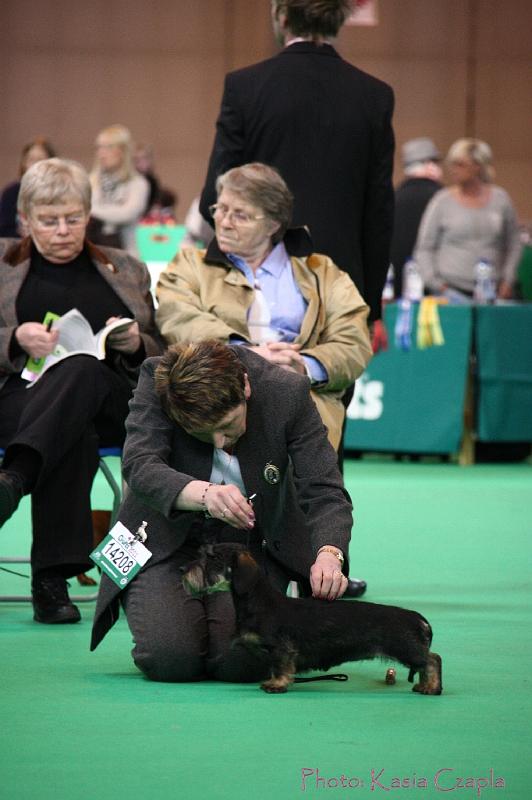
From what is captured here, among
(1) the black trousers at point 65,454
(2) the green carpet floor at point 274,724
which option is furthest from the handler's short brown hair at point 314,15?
(2) the green carpet floor at point 274,724

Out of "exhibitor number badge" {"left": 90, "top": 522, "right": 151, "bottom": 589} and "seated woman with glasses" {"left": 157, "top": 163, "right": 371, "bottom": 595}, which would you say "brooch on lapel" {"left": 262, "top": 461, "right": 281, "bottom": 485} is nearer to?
"exhibitor number badge" {"left": 90, "top": 522, "right": 151, "bottom": 589}

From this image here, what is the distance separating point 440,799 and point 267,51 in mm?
13434

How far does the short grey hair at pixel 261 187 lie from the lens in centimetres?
383

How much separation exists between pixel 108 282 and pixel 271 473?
1.17 meters

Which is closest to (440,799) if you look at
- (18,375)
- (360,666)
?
(360,666)

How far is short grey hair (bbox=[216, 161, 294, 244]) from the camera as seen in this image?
12.6 ft

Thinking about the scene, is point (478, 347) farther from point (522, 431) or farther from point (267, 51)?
point (267, 51)

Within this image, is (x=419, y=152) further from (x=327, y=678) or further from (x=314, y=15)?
(x=327, y=678)

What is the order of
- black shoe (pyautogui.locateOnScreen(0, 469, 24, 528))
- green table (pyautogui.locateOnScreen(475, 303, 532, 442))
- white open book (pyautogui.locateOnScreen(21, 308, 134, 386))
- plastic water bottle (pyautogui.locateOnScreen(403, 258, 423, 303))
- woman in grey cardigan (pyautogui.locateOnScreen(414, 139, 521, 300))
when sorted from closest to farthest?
black shoe (pyautogui.locateOnScreen(0, 469, 24, 528))
white open book (pyautogui.locateOnScreen(21, 308, 134, 386))
green table (pyautogui.locateOnScreen(475, 303, 532, 442))
plastic water bottle (pyautogui.locateOnScreen(403, 258, 423, 303))
woman in grey cardigan (pyautogui.locateOnScreen(414, 139, 521, 300))

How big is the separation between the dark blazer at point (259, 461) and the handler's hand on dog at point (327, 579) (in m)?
0.14

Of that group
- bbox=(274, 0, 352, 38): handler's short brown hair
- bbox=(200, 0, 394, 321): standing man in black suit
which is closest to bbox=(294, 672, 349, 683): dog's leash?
bbox=(200, 0, 394, 321): standing man in black suit

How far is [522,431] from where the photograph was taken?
8328 mm

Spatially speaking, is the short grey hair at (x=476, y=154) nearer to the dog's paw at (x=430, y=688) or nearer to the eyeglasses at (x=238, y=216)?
the eyeglasses at (x=238, y=216)

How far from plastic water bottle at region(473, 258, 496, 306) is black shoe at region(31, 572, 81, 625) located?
5.08 m
